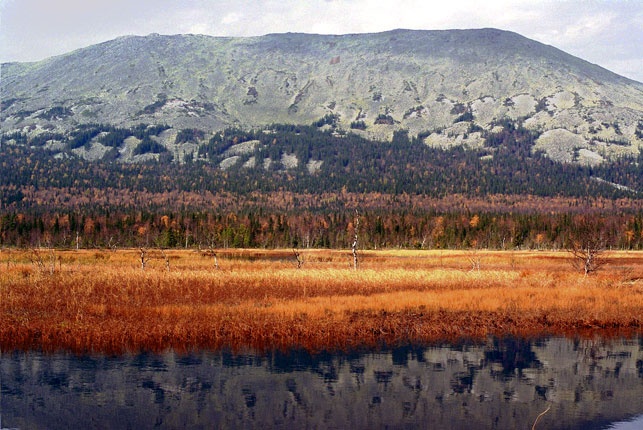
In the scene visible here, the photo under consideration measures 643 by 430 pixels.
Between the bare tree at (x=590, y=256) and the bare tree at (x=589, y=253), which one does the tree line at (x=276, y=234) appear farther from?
the bare tree at (x=590, y=256)

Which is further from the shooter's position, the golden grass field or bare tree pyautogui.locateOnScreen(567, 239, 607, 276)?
bare tree pyautogui.locateOnScreen(567, 239, 607, 276)

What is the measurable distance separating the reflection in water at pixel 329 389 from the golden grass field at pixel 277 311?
304 centimetres

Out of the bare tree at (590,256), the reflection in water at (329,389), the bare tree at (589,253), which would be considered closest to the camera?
the reflection in water at (329,389)

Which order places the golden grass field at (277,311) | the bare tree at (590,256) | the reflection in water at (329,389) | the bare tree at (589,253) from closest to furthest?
the reflection in water at (329,389)
the golden grass field at (277,311)
the bare tree at (590,256)
the bare tree at (589,253)

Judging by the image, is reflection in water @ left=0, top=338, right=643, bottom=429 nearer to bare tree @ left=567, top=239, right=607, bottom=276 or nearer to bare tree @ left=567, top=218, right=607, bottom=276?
bare tree @ left=567, top=239, right=607, bottom=276

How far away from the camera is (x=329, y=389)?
29.2m

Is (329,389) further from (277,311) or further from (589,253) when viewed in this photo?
(589,253)

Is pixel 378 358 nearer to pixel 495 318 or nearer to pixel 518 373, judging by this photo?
pixel 518 373

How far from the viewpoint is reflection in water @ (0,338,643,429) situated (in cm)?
2533

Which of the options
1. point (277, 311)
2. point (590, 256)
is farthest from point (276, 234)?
point (277, 311)

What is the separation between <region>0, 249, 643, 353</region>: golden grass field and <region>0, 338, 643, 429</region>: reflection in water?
3.04 meters

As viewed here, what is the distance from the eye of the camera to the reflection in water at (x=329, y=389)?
25.3 meters

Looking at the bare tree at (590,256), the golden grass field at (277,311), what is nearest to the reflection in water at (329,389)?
the golden grass field at (277,311)

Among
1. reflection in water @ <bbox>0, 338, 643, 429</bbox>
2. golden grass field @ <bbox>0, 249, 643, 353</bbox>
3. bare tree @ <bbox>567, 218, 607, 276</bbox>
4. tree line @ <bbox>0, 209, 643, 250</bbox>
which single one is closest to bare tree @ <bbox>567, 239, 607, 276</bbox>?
bare tree @ <bbox>567, 218, 607, 276</bbox>
